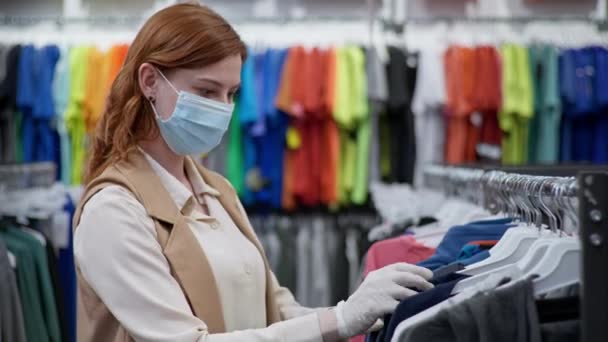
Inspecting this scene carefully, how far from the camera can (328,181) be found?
14.4 ft

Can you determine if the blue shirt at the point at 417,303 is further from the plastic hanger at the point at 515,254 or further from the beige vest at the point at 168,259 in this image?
the beige vest at the point at 168,259

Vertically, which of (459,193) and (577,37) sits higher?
(577,37)

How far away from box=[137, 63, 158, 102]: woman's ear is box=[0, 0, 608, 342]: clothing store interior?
0.08 ft

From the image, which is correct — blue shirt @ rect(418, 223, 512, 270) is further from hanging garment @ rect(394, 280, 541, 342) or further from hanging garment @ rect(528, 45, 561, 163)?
hanging garment @ rect(528, 45, 561, 163)

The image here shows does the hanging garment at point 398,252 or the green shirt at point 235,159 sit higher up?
the hanging garment at point 398,252

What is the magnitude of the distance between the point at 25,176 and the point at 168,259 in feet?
5.81

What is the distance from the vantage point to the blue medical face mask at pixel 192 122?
179 centimetres

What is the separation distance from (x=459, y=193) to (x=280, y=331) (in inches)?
54.6

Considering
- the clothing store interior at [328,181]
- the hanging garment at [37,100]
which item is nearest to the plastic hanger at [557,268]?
the clothing store interior at [328,181]

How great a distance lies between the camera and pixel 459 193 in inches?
109

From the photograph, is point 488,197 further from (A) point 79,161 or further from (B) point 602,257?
(A) point 79,161

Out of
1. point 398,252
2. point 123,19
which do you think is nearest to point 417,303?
point 398,252

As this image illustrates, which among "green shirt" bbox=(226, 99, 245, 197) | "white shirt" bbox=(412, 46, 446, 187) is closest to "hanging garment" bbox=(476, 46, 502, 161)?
"white shirt" bbox=(412, 46, 446, 187)

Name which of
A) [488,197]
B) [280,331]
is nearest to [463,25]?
[488,197]
